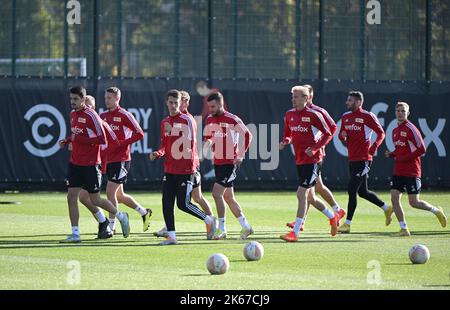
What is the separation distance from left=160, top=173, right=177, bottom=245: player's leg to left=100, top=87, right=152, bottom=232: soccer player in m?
1.83

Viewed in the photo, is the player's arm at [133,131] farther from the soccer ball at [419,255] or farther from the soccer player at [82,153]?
the soccer ball at [419,255]

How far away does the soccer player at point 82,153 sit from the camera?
16.7 metres

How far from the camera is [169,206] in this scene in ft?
52.9

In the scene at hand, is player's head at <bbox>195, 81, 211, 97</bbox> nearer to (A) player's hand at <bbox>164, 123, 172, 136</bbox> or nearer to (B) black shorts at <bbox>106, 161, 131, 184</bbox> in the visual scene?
(B) black shorts at <bbox>106, 161, 131, 184</bbox>

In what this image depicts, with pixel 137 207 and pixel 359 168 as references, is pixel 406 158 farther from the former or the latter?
pixel 137 207

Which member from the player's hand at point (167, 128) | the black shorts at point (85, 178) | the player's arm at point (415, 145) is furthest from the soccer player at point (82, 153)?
the player's arm at point (415, 145)

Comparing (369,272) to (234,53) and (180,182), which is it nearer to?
(180,182)

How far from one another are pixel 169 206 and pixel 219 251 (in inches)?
53.2

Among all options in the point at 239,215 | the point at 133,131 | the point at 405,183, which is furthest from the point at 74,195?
the point at 405,183

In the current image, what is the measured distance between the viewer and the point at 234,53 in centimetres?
3184

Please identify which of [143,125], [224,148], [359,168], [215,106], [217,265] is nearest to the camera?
[217,265]

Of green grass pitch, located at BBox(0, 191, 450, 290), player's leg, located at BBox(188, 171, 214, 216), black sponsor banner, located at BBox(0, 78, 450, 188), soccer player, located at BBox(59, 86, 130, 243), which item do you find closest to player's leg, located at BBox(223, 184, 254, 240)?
green grass pitch, located at BBox(0, 191, 450, 290)
